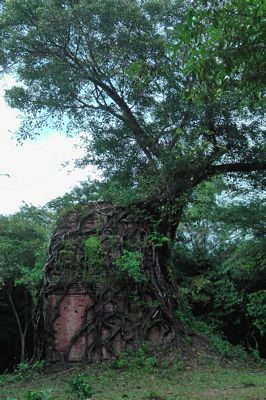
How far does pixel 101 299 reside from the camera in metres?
10.8

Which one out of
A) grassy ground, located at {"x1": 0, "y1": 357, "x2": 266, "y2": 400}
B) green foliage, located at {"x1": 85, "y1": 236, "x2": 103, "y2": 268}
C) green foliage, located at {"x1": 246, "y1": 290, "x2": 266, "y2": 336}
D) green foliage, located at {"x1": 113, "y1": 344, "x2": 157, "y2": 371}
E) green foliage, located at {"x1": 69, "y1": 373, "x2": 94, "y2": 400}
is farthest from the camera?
green foliage, located at {"x1": 246, "y1": 290, "x2": 266, "y2": 336}

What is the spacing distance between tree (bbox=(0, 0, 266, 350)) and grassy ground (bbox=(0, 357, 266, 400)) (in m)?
2.91

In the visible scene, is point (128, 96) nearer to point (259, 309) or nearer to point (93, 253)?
point (93, 253)

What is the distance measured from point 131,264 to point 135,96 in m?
4.77

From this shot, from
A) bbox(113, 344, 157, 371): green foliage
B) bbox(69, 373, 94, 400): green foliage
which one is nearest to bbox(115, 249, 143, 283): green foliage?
bbox(113, 344, 157, 371): green foliage

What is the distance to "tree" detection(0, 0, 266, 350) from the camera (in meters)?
11.4

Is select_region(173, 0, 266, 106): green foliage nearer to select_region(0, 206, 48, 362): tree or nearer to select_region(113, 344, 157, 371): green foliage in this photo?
select_region(113, 344, 157, 371): green foliage

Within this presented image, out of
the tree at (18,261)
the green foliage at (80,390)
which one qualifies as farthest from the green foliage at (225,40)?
the tree at (18,261)

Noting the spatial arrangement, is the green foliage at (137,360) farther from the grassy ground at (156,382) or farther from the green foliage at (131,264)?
the green foliage at (131,264)

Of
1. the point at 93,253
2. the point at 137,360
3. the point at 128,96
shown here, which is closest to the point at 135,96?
the point at 128,96

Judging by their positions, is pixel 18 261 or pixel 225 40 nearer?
→ pixel 225 40

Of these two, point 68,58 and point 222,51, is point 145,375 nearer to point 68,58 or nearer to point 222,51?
point 222,51

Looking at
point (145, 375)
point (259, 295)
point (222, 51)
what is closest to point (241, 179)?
point (259, 295)

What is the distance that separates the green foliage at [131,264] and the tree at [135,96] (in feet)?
3.97
